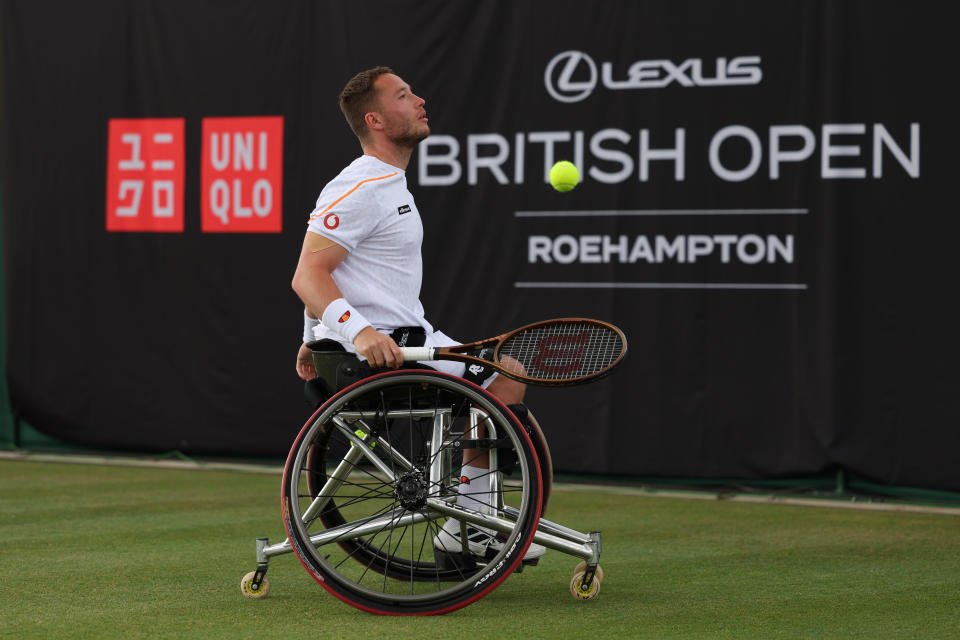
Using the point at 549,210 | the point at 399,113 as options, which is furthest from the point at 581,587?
the point at 549,210

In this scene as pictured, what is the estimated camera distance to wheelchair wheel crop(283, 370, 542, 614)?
303 cm

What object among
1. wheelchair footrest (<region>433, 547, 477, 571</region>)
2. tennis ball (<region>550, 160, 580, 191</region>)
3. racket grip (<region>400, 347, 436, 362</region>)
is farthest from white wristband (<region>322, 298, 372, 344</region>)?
tennis ball (<region>550, 160, 580, 191</region>)

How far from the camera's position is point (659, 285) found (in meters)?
5.65

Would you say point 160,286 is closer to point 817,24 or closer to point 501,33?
point 501,33

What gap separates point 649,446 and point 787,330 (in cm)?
73

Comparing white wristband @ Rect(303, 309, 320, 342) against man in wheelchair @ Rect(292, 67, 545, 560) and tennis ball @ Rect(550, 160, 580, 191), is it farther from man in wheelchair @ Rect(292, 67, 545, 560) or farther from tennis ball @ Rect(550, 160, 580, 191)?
tennis ball @ Rect(550, 160, 580, 191)

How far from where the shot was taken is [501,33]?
594 cm

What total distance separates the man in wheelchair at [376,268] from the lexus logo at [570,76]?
98.1 inches

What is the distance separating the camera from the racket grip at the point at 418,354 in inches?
121

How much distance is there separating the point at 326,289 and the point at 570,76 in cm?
292

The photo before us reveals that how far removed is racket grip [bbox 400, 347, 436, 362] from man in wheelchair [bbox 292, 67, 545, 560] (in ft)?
0.08

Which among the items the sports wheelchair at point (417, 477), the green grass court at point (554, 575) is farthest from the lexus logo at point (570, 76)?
the sports wheelchair at point (417, 477)

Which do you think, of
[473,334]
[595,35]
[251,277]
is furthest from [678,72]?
[251,277]

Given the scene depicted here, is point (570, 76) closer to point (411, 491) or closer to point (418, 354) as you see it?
point (418, 354)
